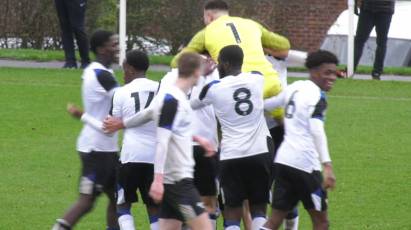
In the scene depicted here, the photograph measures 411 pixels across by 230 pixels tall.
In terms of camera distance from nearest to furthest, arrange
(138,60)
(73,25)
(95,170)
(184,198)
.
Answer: (184,198) → (95,170) → (138,60) → (73,25)

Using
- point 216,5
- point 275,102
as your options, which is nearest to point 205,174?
point 275,102

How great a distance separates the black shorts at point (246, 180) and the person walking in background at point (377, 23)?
1080 centimetres

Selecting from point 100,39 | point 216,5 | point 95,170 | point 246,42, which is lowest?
point 95,170

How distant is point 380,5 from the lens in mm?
21719

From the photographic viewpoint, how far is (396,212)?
1330 cm

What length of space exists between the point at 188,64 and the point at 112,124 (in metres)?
1.16

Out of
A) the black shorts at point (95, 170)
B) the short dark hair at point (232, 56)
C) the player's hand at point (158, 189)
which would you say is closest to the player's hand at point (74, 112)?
the black shorts at point (95, 170)

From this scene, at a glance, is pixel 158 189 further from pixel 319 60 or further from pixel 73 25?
pixel 73 25

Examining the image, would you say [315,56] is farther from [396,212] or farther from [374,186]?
[374,186]

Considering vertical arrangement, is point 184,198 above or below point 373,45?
above

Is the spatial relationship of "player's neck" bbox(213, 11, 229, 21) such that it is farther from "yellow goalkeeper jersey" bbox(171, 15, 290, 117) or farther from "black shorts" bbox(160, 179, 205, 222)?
"black shorts" bbox(160, 179, 205, 222)

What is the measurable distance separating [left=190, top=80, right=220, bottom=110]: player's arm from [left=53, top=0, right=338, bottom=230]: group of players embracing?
1 centimetres

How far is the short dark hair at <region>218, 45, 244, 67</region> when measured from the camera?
11.2 m

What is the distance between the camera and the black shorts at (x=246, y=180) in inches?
440
